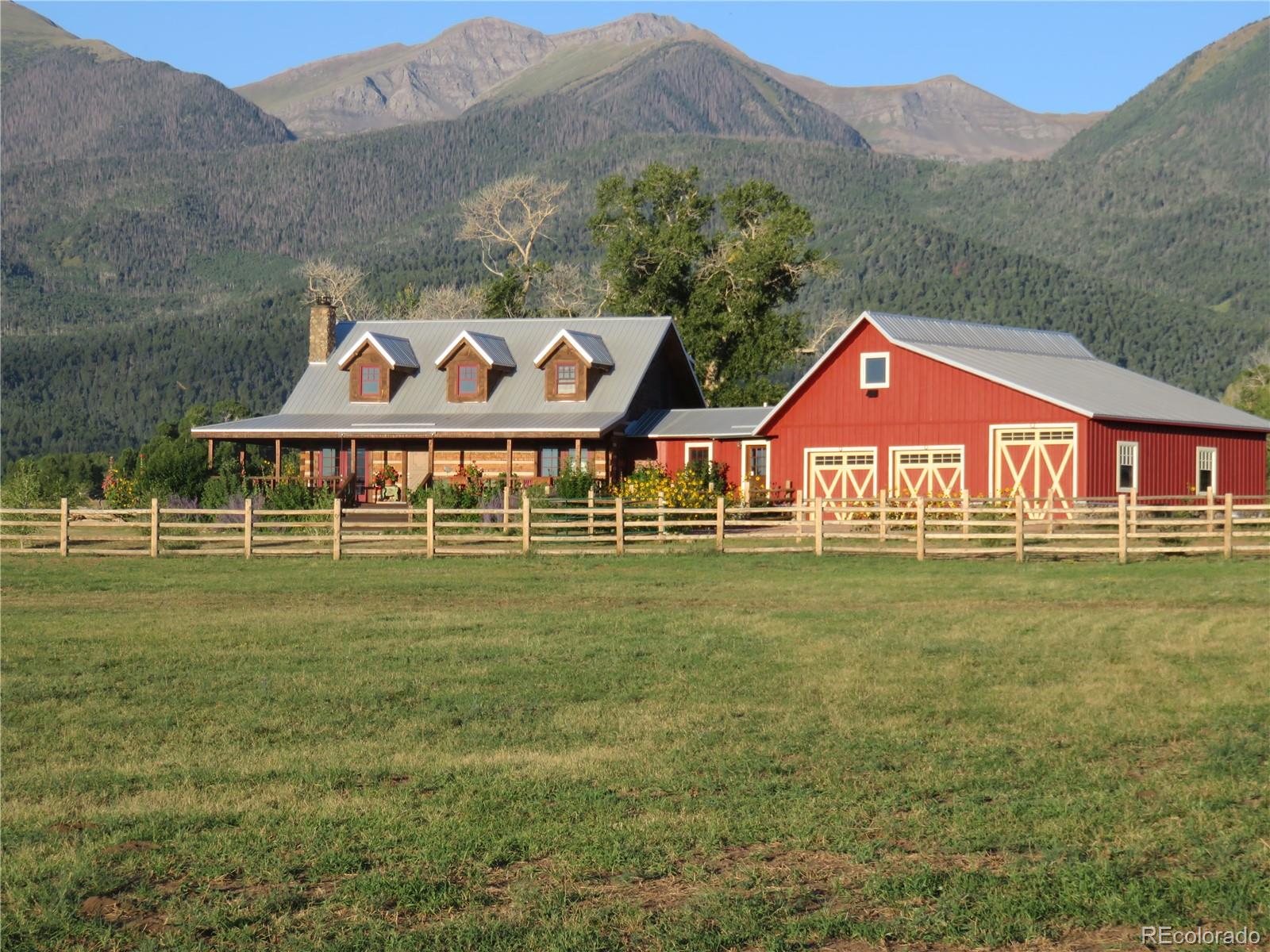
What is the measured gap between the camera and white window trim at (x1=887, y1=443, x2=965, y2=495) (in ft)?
137

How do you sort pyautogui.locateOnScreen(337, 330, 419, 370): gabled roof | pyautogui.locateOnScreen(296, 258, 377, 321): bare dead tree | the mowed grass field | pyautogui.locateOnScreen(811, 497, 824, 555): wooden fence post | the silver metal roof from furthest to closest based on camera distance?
1. pyautogui.locateOnScreen(296, 258, 377, 321): bare dead tree
2. pyautogui.locateOnScreen(337, 330, 419, 370): gabled roof
3. the silver metal roof
4. pyautogui.locateOnScreen(811, 497, 824, 555): wooden fence post
5. the mowed grass field

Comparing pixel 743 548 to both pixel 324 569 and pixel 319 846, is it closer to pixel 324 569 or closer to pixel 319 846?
pixel 324 569

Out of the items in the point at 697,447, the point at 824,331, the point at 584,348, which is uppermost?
the point at 824,331

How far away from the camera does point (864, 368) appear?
4388 centimetres

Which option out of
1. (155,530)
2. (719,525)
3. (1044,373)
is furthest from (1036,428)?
(155,530)

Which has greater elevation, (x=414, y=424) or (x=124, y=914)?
(x=414, y=424)

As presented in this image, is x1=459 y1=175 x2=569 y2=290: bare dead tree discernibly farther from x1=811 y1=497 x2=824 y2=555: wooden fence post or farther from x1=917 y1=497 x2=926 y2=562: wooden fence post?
x1=917 y1=497 x2=926 y2=562: wooden fence post

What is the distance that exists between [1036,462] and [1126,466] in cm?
273

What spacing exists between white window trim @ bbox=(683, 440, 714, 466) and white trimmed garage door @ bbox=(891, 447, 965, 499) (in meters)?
7.01

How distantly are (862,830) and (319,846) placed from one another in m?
3.41

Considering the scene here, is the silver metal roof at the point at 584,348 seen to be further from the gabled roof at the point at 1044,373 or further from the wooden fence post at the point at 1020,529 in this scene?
the wooden fence post at the point at 1020,529

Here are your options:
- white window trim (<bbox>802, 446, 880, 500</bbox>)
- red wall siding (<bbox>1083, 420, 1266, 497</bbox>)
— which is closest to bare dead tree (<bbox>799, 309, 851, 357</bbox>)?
white window trim (<bbox>802, 446, 880, 500</bbox>)

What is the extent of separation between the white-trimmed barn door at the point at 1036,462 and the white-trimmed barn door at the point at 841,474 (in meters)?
4.07

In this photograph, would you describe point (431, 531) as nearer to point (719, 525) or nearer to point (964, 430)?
point (719, 525)
